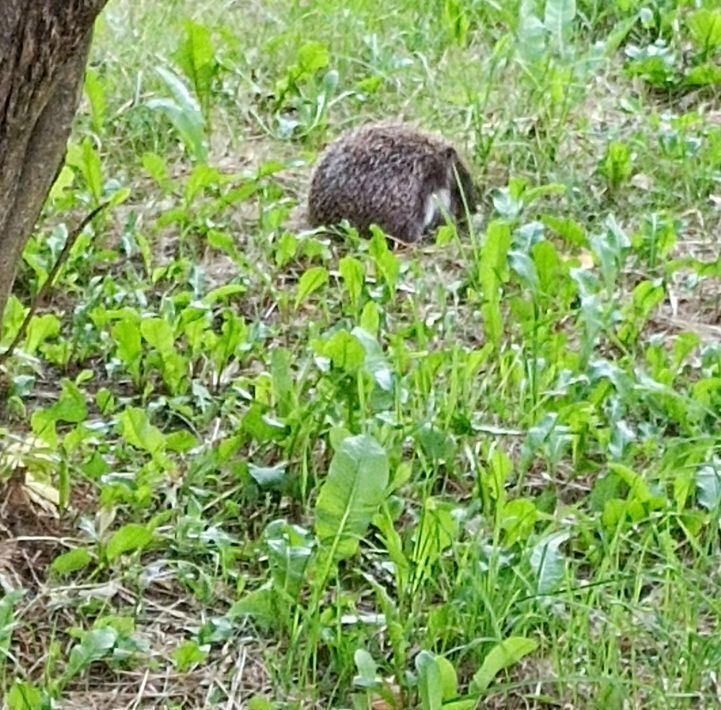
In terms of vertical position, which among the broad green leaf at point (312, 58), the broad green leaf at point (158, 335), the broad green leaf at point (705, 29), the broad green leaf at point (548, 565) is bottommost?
the broad green leaf at point (158, 335)

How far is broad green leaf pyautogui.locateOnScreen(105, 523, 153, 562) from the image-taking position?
2.64 m

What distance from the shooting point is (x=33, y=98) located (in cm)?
219

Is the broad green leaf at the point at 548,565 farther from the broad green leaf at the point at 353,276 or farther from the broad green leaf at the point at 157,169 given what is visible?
the broad green leaf at the point at 157,169

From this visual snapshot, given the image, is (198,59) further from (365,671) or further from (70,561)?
(365,671)

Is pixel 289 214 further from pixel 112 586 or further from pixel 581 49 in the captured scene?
pixel 112 586

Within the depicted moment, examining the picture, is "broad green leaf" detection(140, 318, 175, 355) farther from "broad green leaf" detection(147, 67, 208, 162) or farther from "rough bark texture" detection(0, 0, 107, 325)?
"broad green leaf" detection(147, 67, 208, 162)

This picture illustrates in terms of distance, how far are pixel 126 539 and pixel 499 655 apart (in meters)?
0.69

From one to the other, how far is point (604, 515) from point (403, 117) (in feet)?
7.12

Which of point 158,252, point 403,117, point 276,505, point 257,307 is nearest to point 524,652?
point 276,505

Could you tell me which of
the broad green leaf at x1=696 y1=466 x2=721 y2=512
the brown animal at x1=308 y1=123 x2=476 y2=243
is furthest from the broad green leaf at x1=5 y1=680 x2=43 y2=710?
the brown animal at x1=308 y1=123 x2=476 y2=243

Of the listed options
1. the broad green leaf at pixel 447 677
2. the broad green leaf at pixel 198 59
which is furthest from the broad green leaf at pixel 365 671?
the broad green leaf at pixel 198 59

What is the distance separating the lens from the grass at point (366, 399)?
2467 mm

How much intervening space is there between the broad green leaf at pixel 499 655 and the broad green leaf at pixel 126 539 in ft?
2.11

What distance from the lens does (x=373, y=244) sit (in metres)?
3.69
